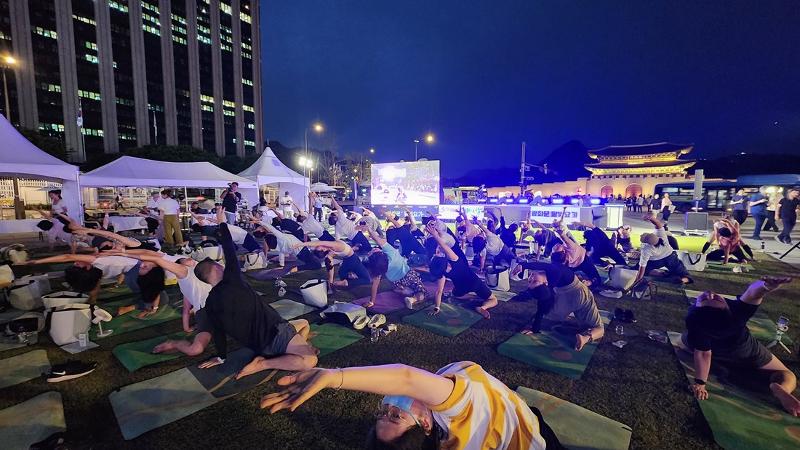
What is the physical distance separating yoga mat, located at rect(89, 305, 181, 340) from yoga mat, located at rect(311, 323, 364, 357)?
274 centimetres

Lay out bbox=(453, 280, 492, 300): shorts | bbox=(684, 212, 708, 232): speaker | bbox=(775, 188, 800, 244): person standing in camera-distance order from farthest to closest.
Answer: bbox=(684, 212, 708, 232): speaker < bbox=(775, 188, 800, 244): person standing < bbox=(453, 280, 492, 300): shorts

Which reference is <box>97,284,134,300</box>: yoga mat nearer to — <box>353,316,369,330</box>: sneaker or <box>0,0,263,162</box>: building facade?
<box>353,316,369,330</box>: sneaker

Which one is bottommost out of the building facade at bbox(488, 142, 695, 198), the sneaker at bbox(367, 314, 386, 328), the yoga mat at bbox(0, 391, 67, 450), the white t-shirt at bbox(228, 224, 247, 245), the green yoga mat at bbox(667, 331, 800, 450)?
the yoga mat at bbox(0, 391, 67, 450)

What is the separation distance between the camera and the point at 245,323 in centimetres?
383

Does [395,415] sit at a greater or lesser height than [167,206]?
lesser

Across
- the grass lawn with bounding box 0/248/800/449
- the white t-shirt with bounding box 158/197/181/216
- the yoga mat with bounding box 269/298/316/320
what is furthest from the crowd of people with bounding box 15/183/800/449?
the white t-shirt with bounding box 158/197/181/216

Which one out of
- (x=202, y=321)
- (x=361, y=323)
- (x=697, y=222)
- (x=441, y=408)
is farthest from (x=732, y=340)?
(x=697, y=222)

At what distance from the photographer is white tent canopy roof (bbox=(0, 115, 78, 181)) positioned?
35.0 ft

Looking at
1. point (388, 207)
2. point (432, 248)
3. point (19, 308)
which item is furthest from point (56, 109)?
point (432, 248)

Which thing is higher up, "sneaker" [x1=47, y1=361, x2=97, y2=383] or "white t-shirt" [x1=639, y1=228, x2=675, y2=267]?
"white t-shirt" [x1=639, y1=228, x2=675, y2=267]

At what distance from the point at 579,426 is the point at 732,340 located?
6.83ft

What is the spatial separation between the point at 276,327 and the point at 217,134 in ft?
279

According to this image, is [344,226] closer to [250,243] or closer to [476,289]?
[250,243]

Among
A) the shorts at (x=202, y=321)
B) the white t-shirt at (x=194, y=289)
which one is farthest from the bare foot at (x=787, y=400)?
the white t-shirt at (x=194, y=289)
